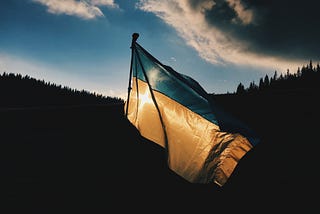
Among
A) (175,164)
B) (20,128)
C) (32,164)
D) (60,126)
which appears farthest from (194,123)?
(20,128)

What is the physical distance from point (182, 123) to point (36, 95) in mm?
22810

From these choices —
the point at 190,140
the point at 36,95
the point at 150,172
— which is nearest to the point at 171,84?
the point at 190,140

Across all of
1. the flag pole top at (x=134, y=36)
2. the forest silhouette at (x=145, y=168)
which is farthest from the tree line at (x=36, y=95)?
the flag pole top at (x=134, y=36)

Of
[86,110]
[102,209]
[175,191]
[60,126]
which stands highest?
[86,110]

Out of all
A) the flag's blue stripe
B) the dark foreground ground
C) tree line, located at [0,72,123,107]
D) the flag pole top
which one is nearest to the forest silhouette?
A: the dark foreground ground

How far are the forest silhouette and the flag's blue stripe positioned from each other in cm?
259

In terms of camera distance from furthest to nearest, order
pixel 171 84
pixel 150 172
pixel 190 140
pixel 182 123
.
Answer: pixel 150 172, pixel 171 84, pixel 182 123, pixel 190 140

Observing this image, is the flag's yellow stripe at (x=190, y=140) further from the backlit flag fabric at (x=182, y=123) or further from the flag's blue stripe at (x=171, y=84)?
the flag's blue stripe at (x=171, y=84)

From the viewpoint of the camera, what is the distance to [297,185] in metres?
5.25

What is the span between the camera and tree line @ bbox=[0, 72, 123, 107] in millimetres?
19781

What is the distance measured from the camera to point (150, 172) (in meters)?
6.12

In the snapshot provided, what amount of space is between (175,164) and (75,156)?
4.39 metres

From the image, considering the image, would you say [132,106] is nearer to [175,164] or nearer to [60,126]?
[175,164]

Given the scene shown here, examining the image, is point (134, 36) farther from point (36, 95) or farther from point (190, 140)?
point (36, 95)
